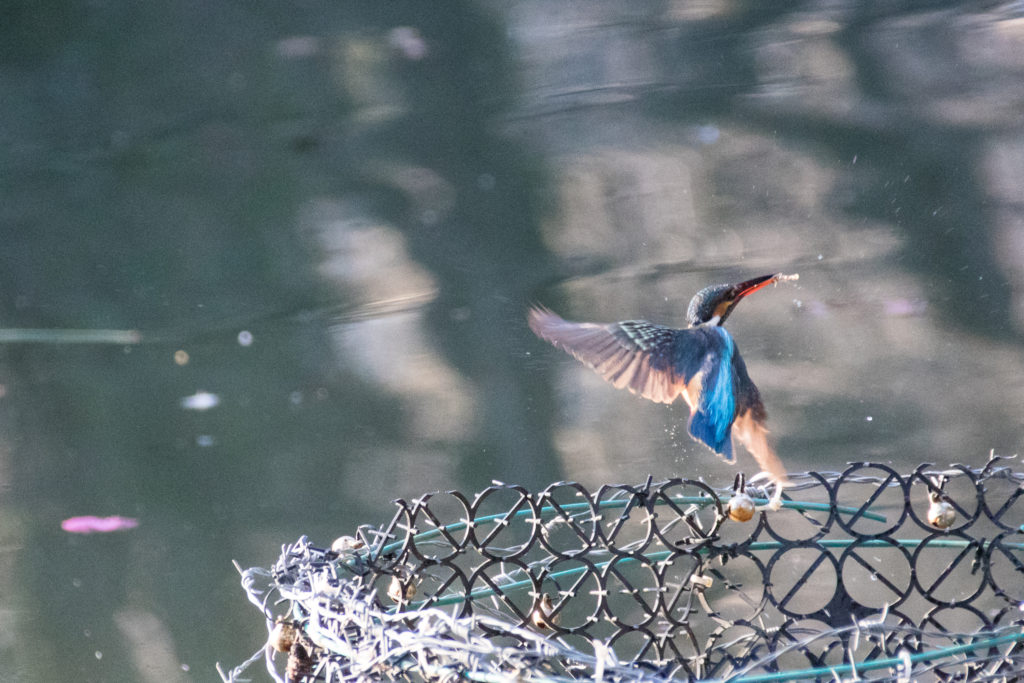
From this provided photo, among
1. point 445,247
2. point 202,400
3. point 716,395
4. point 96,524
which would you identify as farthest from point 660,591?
point 96,524

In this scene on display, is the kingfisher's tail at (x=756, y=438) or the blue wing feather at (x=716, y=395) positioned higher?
the blue wing feather at (x=716, y=395)

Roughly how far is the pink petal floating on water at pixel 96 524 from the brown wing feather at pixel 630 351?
587mm

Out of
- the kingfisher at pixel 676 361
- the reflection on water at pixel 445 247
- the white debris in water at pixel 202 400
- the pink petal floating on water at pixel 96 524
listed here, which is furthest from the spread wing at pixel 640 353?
the pink petal floating on water at pixel 96 524

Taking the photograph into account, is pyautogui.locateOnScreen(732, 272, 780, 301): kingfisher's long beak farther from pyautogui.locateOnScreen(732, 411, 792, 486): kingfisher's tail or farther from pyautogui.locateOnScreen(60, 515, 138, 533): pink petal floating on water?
pyautogui.locateOnScreen(60, 515, 138, 533): pink petal floating on water

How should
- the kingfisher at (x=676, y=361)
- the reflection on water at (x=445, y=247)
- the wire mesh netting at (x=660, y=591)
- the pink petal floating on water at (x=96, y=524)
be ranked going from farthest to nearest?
the pink petal floating on water at (x=96, y=524) → the reflection on water at (x=445, y=247) → the kingfisher at (x=676, y=361) → the wire mesh netting at (x=660, y=591)

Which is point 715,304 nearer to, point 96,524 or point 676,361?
point 676,361

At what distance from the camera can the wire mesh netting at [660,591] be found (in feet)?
Answer: 1.12

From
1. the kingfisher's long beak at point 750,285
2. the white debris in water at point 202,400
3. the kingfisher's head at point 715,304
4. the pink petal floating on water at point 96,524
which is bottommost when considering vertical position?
the pink petal floating on water at point 96,524

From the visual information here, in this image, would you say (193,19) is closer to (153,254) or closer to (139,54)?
(139,54)

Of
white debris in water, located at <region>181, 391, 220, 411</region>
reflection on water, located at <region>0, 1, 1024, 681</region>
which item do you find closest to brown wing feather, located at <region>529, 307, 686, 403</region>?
reflection on water, located at <region>0, 1, 1024, 681</region>

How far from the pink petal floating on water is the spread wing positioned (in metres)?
0.59

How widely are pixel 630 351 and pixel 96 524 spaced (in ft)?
2.15

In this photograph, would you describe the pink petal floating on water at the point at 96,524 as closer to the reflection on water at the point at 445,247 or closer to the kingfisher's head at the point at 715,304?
the reflection on water at the point at 445,247

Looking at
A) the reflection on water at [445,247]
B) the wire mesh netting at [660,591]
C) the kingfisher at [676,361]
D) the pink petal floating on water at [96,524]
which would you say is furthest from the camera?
the pink petal floating on water at [96,524]
